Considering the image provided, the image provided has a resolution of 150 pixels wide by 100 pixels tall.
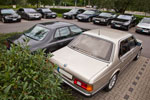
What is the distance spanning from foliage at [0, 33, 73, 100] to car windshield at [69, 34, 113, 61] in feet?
5.83

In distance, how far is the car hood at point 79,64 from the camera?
9.76 ft

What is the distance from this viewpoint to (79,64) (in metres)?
3.29

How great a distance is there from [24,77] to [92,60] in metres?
2.07

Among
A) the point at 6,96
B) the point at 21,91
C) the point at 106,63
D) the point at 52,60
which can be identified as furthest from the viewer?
the point at 52,60

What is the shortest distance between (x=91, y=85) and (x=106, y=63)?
0.85 metres

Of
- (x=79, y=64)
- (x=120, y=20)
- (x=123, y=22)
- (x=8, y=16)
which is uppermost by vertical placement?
(x=8, y=16)

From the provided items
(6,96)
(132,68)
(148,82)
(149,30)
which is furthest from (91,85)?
(149,30)

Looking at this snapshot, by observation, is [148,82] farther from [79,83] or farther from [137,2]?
[137,2]

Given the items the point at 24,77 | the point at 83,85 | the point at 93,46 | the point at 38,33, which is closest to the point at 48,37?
the point at 38,33

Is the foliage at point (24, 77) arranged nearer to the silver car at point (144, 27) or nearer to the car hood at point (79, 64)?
the car hood at point (79, 64)

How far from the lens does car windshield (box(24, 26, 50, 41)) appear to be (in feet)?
15.5

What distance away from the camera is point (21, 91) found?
169cm

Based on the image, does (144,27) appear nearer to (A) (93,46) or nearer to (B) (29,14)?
(A) (93,46)

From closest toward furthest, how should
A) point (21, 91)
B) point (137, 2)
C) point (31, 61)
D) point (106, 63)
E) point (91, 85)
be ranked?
1. point (21, 91)
2. point (31, 61)
3. point (91, 85)
4. point (106, 63)
5. point (137, 2)
